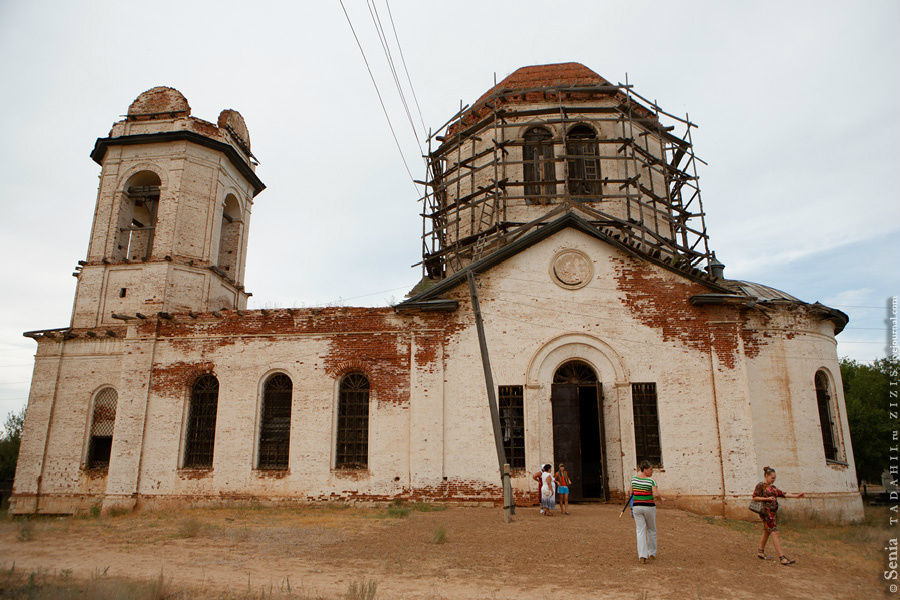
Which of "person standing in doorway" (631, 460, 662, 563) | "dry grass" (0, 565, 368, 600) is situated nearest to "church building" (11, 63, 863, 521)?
"person standing in doorway" (631, 460, 662, 563)

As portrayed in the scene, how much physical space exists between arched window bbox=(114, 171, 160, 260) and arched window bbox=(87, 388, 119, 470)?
445cm

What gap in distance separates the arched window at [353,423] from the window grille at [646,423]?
6.74 metres

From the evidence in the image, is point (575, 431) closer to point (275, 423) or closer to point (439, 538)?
point (439, 538)

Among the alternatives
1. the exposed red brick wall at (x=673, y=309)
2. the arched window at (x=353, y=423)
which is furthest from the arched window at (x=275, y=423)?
the exposed red brick wall at (x=673, y=309)

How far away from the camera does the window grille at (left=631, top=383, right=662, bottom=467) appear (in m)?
13.5

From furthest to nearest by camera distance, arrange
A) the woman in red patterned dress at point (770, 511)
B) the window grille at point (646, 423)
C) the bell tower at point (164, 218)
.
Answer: the bell tower at point (164, 218), the window grille at point (646, 423), the woman in red patterned dress at point (770, 511)

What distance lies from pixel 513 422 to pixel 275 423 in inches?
253

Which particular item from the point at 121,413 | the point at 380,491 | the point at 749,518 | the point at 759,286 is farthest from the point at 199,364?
the point at 759,286

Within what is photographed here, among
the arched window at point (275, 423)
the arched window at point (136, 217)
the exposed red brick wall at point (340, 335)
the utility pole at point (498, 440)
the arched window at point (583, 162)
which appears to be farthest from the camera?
the arched window at point (583, 162)

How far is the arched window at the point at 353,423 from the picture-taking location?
14.8 metres

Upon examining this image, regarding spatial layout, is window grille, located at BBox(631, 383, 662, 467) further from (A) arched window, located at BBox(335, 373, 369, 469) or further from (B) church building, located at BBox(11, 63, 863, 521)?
(A) arched window, located at BBox(335, 373, 369, 469)

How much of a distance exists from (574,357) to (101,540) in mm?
10541

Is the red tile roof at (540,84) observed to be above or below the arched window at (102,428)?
above

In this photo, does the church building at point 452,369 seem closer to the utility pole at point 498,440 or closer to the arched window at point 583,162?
the arched window at point 583,162
